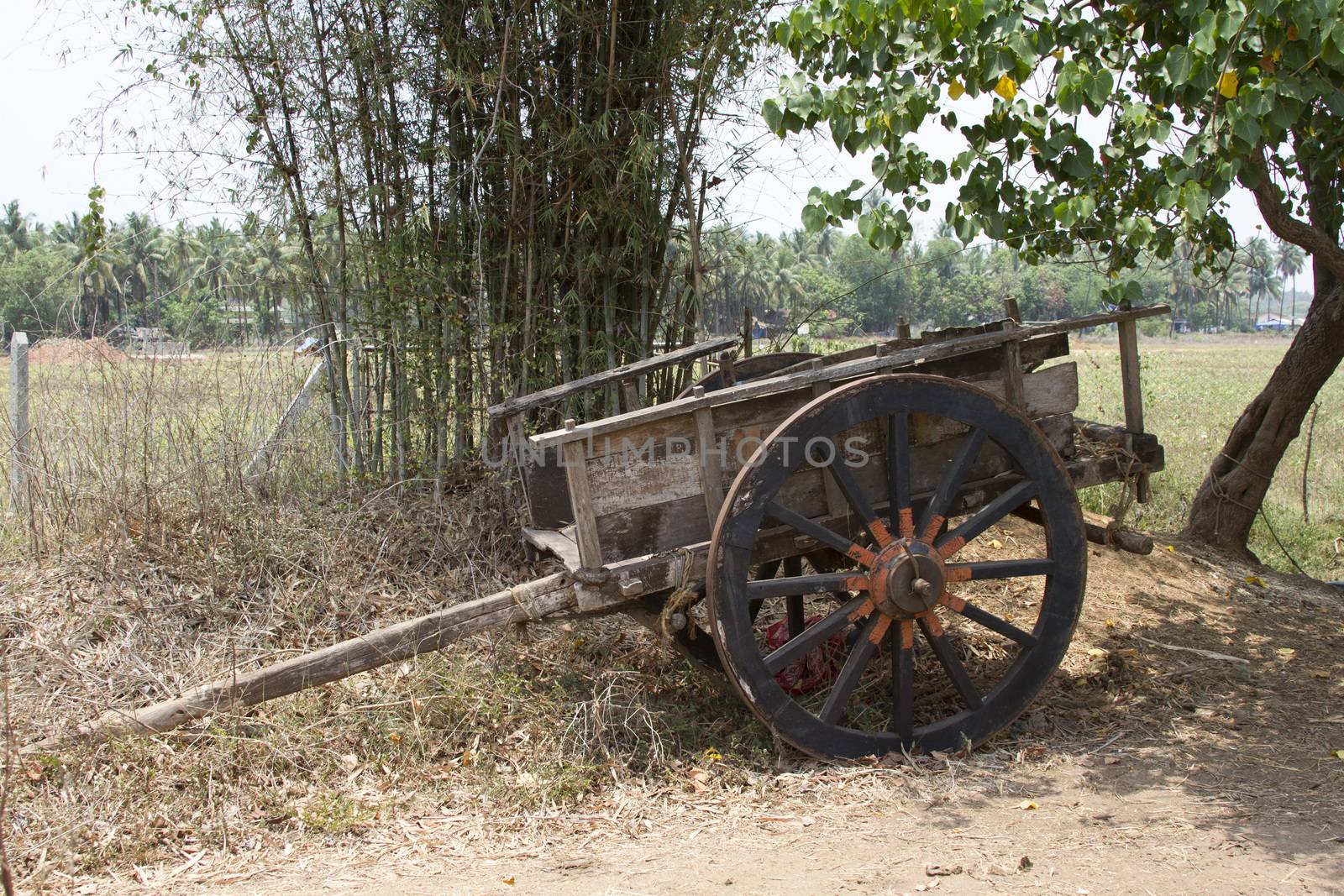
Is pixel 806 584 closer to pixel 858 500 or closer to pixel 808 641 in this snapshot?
pixel 808 641

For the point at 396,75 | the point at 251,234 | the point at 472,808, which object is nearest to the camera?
the point at 472,808

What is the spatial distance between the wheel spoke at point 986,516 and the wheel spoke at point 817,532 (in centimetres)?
30

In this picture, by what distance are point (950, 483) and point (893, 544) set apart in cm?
32

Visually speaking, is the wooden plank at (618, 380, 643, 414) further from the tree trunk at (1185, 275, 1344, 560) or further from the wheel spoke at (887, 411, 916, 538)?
the tree trunk at (1185, 275, 1344, 560)

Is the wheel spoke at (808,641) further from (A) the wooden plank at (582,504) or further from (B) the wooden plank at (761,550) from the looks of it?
(A) the wooden plank at (582,504)

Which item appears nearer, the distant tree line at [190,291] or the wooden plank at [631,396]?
the wooden plank at [631,396]

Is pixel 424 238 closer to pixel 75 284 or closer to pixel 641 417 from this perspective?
pixel 75 284

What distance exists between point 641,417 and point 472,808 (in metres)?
1.40

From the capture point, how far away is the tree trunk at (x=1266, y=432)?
20.6 ft

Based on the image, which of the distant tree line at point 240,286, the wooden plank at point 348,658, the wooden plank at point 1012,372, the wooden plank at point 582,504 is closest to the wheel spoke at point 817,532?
the wooden plank at point 582,504

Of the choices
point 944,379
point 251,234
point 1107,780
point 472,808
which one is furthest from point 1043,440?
point 251,234

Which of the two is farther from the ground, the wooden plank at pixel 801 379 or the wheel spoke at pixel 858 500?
the wooden plank at pixel 801 379

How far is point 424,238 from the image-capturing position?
16.7 feet

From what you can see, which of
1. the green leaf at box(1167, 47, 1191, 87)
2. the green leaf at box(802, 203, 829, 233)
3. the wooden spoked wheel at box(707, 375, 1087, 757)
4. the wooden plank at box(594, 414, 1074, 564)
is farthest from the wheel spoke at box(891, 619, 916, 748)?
the green leaf at box(1167, 47, 1191, 87)
